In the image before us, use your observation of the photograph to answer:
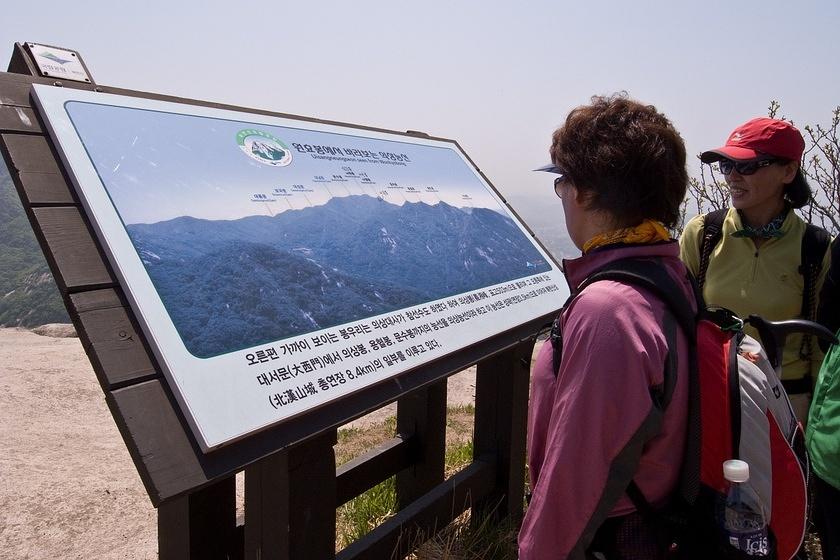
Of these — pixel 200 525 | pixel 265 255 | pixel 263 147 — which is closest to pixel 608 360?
pixel 265 255

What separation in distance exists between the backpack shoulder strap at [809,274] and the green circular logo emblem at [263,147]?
1944mm

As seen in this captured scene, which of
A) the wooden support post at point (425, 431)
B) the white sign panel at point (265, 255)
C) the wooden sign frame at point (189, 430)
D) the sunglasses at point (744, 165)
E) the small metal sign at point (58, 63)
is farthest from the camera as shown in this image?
the wooden support post at point (425, 431)

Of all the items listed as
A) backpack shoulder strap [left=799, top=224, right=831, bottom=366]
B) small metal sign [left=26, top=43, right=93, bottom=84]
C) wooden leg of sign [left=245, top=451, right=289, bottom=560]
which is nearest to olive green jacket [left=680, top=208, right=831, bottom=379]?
backpack shoulder strap [left=799, top=224, right=831, bottom=366]

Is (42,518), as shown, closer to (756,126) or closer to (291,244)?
(291,244)

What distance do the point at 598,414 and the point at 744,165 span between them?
189 cm

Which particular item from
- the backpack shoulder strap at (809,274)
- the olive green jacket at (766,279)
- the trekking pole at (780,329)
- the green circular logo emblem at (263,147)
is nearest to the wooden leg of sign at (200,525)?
the green circular logo emblem at (263,147)

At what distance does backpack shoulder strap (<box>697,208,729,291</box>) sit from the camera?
297 centimetres

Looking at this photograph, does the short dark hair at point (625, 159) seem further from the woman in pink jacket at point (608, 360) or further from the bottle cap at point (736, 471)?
the bottle cap at point (736, 471)

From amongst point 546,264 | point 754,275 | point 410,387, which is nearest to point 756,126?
point 754,275

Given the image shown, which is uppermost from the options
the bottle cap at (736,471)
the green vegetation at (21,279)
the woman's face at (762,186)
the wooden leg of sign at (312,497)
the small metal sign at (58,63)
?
the green vegetation at (21,279)

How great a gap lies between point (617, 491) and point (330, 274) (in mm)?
1081

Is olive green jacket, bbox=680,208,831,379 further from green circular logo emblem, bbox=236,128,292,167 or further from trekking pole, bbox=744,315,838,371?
green circular logo emblem, bbox=236,128,292,167

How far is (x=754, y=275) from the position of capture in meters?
2.80

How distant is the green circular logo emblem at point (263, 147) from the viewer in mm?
2191
